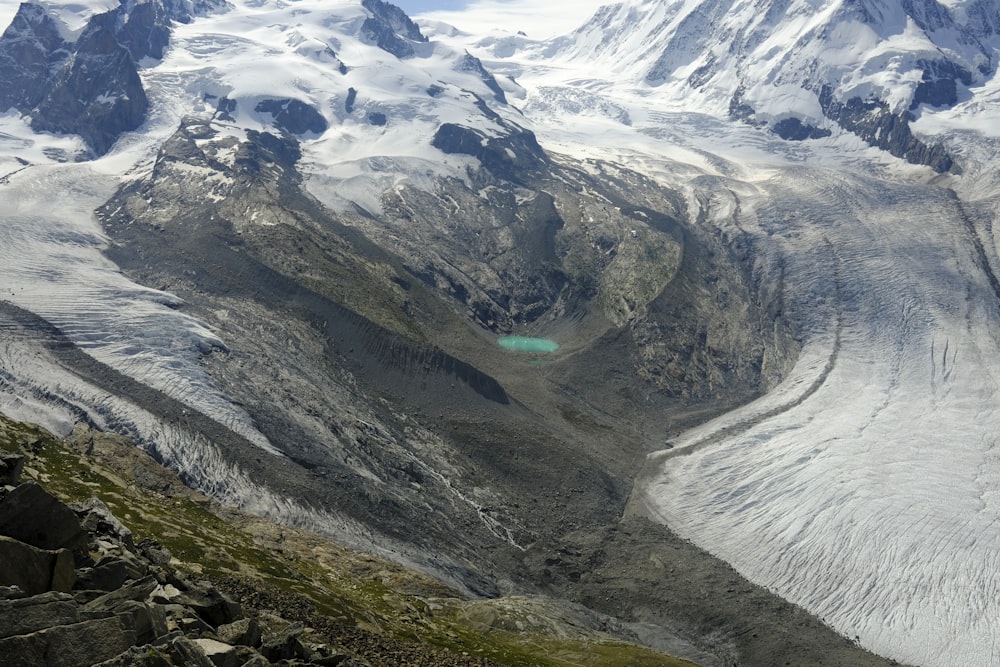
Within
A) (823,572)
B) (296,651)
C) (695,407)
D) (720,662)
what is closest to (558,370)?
(695,407)

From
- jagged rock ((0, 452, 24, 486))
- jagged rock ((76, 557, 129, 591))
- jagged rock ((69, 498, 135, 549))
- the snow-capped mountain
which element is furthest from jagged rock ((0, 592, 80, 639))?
the snow-capped mountain

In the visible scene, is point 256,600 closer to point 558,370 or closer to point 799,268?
point 558,370

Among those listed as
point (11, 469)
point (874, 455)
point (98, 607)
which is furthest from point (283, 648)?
point (874, 455)

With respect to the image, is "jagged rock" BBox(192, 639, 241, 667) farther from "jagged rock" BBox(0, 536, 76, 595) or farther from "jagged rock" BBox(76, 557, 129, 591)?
"jagged rock" BBox(0, 536, 76, 595)

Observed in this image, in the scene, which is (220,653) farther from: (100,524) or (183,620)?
(100,524)

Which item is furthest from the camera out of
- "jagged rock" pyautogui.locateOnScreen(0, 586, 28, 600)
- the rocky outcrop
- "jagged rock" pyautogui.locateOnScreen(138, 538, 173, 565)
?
"jagged rock" pyautogui.locateOnScreen(138, 538, 173, 565)

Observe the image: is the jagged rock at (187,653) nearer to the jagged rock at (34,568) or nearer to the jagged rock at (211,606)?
the jagged rock at (34,568)
